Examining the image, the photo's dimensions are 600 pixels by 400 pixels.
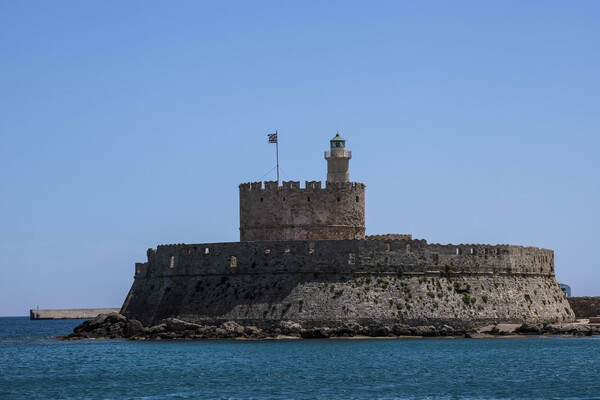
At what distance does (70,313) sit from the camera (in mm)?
140750

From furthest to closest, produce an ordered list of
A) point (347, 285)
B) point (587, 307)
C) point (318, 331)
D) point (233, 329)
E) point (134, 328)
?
point (587, 307), point (134, 328), point (347, 285), point (233, 329), point (318, 331)

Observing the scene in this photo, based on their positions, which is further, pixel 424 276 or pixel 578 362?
pixel 424 276

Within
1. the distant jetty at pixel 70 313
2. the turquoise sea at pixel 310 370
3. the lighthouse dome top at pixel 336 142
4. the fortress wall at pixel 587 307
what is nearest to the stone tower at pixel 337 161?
the lighthouse dome top at pixel 336 142

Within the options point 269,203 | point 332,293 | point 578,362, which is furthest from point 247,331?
point 578,362

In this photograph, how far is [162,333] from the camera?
5094 centimetres

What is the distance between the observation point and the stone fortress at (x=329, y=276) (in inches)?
1946

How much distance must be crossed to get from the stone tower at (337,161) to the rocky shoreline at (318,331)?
10815 millimetres

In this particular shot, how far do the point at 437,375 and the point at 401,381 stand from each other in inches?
81.8

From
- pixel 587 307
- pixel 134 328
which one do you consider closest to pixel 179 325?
pixel 134 328

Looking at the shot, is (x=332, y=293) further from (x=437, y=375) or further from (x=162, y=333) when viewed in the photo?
(x=437, y=375)

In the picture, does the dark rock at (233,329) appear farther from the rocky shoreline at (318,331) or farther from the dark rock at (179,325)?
the dark rock at (179,325)

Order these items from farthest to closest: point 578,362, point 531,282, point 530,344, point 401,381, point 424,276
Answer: point 531,282 < point 424,276 < point 530,344 < point 578,362 < point 401,381

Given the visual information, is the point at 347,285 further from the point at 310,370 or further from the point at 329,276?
the point at 310,370

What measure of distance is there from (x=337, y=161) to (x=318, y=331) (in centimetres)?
1181
